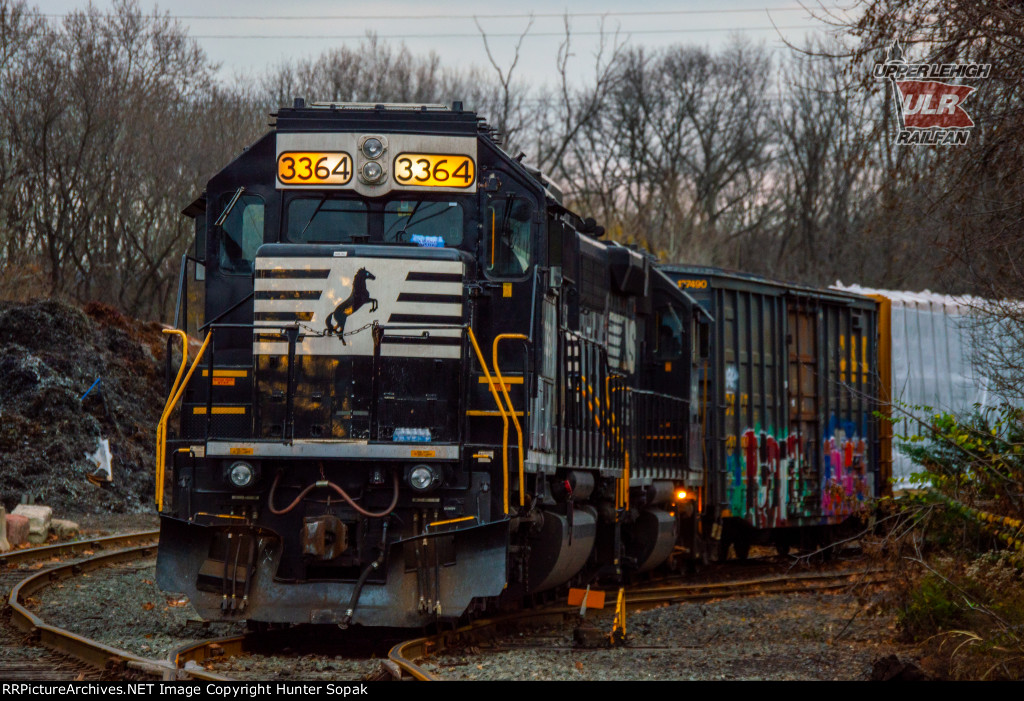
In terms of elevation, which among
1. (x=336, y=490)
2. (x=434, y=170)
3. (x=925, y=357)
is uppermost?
(x=434, y=170)

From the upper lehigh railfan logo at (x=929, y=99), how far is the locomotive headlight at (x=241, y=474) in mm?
6023

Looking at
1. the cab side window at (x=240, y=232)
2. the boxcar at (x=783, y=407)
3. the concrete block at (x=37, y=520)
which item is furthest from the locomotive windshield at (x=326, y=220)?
the concrete block at (x=37, y=520)

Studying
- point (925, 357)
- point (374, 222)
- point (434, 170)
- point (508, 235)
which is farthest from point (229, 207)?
point (925, 357)

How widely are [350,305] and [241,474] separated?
57.6 inches

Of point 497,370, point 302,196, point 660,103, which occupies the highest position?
point 660,103

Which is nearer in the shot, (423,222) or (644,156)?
(423,222)

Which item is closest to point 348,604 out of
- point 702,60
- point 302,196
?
point 302,196

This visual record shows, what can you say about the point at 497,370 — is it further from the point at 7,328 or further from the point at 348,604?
the point at 7,328

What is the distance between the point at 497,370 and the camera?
29.5 ft

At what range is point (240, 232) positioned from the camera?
9.76 m

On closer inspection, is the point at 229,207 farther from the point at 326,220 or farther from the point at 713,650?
the point at 713,650

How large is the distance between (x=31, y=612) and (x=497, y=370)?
454 cm

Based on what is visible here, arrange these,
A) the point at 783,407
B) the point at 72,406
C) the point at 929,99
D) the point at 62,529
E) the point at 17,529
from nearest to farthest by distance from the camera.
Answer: the point at 929,99 < the point at 17,529 < the point at 62,529 < the point at 783,407 < the point at 72,406

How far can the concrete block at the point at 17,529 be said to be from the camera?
15.6 meters
